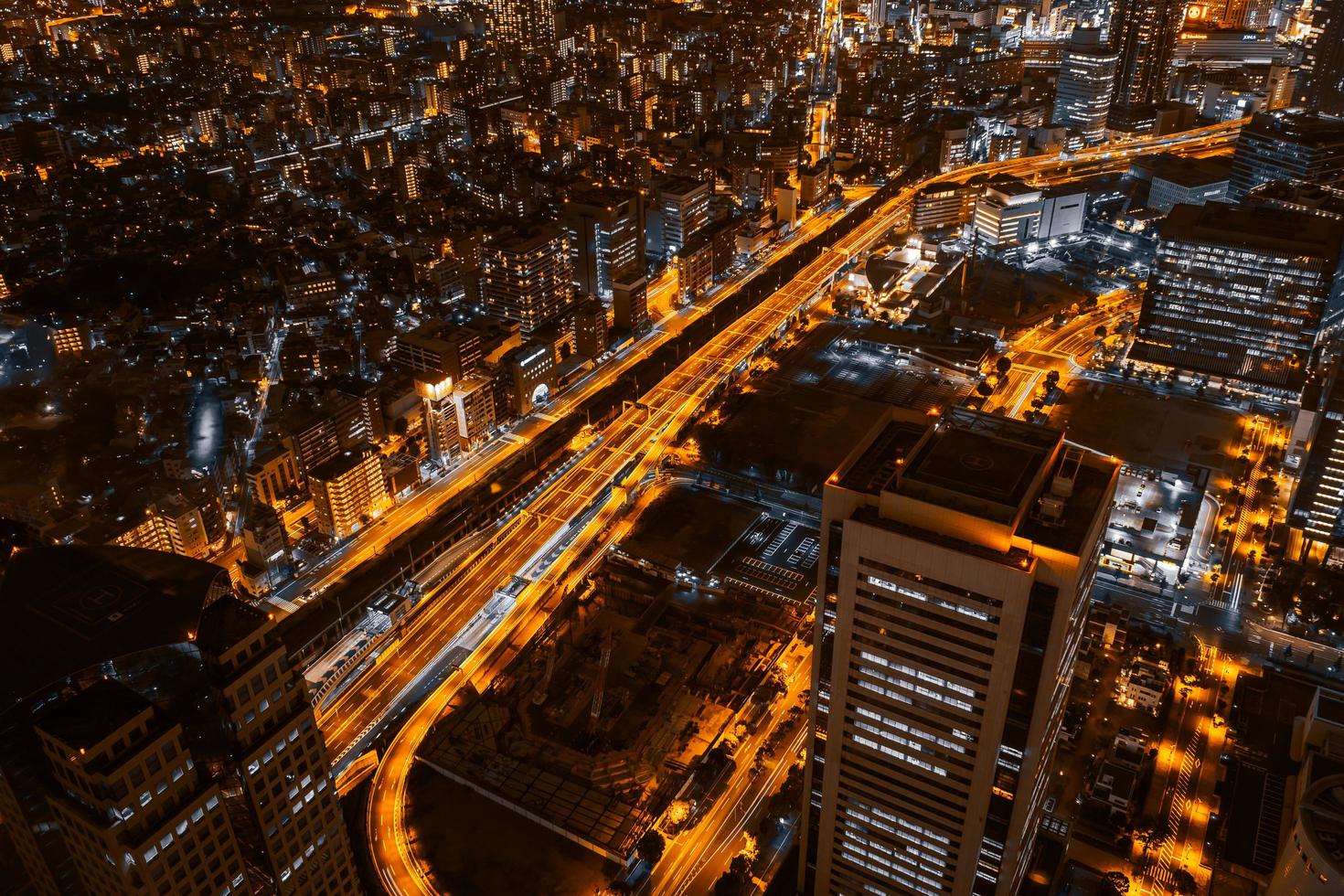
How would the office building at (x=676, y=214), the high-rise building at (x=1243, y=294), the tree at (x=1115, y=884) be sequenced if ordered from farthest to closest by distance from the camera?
the office building at (x=676, y=214) < the high-rise building at (x=1243, y=294) < the tree at (x=1115, y=884)

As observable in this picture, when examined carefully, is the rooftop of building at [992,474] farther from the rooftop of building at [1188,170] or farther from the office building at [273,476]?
the rooftop of building at [1188,170]

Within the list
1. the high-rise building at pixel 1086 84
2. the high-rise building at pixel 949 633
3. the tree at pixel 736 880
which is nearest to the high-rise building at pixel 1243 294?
the high-rise building at pixel 949 633

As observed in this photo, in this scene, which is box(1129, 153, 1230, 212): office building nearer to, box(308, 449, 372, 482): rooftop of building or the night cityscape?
the night cityscape

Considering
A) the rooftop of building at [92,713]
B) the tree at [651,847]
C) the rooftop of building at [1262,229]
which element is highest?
the rooftop of building at [92,713]

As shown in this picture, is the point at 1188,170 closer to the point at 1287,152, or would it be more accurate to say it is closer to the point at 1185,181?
the point at 1185,181

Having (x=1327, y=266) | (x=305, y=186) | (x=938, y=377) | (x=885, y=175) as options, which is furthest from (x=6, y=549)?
(x=885, y=175)

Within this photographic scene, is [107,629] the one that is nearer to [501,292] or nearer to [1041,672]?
[1041,672]
